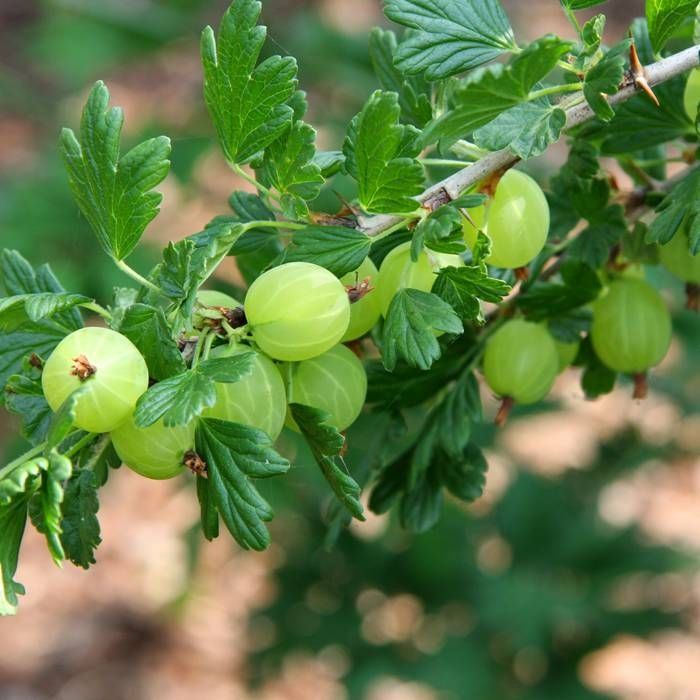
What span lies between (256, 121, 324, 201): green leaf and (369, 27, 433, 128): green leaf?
0.11m

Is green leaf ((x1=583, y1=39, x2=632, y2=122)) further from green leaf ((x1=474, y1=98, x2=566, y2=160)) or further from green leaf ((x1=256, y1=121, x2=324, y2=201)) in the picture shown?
green leaf ((x1=256, y1=121, x2=324, y2=201))

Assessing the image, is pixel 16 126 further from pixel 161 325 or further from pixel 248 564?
pixel 161 325

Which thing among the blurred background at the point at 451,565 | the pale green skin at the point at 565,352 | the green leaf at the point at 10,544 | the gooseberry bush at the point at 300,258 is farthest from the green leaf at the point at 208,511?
the blurred background at the point at 451,565

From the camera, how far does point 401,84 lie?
2.47 feet

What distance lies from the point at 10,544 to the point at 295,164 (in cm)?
28

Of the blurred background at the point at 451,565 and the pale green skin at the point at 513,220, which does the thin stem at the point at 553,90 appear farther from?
the blurred background at the point at 451,565

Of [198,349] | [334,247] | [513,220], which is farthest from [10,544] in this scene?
[513,220]

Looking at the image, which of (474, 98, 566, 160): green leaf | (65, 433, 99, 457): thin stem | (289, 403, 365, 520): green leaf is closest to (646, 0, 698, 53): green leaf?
(474, 98, 566, 160): green leaf

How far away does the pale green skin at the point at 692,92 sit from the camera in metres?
0.67

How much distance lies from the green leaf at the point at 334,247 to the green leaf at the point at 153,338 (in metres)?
0.10

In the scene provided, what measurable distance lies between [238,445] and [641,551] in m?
1.63

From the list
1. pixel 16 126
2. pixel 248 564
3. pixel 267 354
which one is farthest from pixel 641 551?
pixel 16 126

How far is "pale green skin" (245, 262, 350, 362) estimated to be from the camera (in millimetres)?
557

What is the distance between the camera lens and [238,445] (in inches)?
21.8
